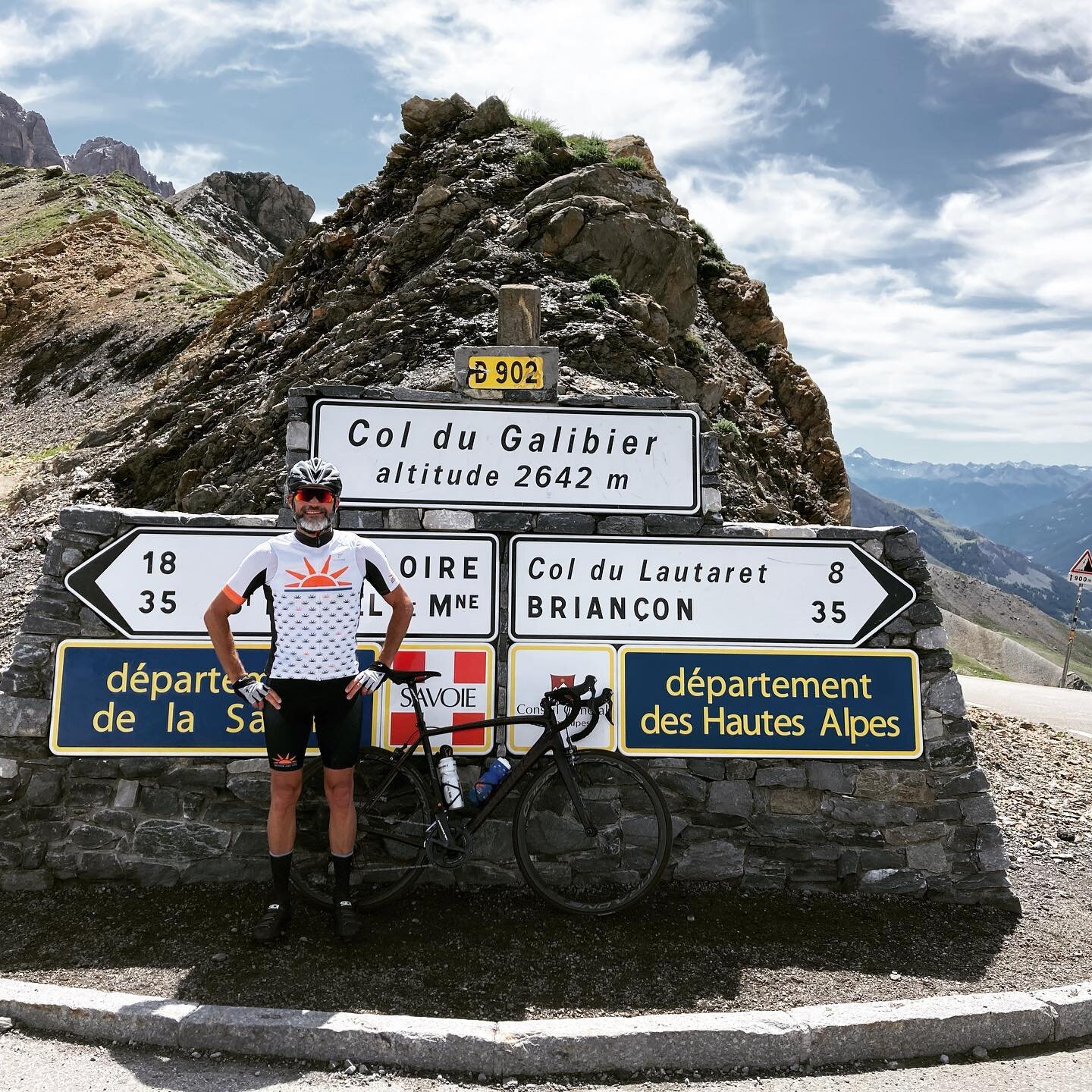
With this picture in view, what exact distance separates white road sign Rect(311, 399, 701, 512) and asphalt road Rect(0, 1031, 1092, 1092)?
3.04 m

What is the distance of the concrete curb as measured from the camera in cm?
347

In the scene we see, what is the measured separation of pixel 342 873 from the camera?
4.42m

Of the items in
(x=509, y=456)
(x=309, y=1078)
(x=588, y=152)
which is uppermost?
(x=588, y=152)

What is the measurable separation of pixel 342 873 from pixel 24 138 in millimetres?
167140

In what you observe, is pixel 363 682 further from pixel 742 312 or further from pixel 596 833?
pixel 742 312

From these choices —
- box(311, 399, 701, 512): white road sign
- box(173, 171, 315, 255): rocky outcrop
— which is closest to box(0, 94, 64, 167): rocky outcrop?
box(173, 171, 315, 255): rocky outcrop

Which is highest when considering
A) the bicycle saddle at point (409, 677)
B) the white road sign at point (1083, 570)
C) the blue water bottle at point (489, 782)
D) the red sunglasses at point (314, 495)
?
the white road sign at point (1083, 570)

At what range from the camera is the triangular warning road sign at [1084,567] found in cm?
1962

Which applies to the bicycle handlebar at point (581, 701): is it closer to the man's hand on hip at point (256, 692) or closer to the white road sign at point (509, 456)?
the white road sign at point (509, 456)

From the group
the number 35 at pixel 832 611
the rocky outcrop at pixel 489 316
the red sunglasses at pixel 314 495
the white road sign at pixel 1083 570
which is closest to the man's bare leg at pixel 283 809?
the red sunglasses at pixel 314 495

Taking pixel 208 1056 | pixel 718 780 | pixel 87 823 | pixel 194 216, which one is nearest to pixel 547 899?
pixel 718 780

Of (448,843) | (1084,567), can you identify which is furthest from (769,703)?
(1084,567)

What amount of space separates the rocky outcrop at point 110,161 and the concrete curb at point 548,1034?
154 meters

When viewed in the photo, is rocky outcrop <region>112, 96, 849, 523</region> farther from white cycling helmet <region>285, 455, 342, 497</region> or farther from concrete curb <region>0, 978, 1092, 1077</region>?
concrete curb <region>0, 978, 1092, 1077</region>
